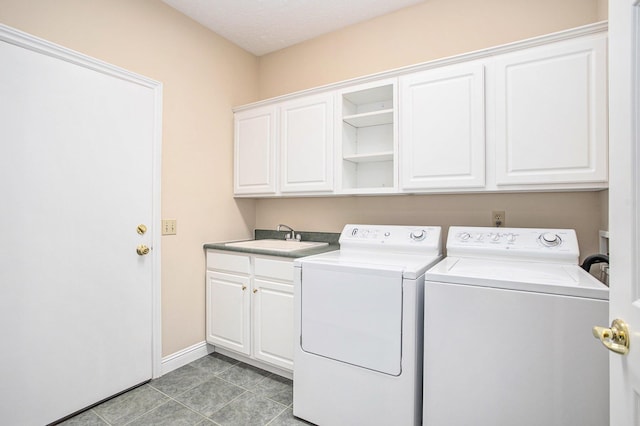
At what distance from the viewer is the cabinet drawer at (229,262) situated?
2412mm

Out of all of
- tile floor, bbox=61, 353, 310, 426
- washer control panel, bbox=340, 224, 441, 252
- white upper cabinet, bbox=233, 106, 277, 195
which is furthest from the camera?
white upper cabinet, bbox=233, 106, 277, 195

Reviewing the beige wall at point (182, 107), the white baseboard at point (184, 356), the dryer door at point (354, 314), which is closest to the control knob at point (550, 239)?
the dryer door at point (354, 314)

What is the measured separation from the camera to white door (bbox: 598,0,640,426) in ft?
2.18

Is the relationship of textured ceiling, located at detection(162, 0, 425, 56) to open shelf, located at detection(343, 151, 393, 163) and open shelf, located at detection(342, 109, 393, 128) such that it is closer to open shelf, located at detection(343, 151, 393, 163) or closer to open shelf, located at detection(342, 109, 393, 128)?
open shelf, located at detection(342, 109, 393, 128)

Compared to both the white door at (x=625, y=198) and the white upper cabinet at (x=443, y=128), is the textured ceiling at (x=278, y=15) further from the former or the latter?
the white door at (x=625, y=198)

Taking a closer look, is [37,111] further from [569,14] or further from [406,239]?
[569,14]

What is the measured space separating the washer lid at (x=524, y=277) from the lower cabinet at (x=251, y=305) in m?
1.07

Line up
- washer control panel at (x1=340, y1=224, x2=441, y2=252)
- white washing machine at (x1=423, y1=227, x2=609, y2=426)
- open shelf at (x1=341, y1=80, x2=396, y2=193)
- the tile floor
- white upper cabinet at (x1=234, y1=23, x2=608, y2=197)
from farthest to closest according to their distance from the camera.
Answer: open shelf at (x1=341, y1=80, x2=396, y2=193) < washer control panel at (x1=340, y1=224, x2=441, y2=252) < the tile floor < white upper cabinet at (x1=234, y1=23, x2=608, y2=197) < white washing machine at (x1=423, y1=227, x2=609, y2=426)

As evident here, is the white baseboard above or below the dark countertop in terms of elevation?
below

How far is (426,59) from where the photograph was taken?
7.72 feet

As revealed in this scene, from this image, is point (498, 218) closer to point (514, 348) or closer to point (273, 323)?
point (514, 348)

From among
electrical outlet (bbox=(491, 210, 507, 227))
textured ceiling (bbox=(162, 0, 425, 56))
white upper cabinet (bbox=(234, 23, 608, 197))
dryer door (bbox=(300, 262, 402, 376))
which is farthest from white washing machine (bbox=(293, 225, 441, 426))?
textured ceiling (bbox=(162, 0, 425, 56))

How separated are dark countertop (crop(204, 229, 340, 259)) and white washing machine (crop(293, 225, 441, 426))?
287mm

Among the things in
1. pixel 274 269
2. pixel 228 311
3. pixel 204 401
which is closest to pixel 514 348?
pixel 274 269
